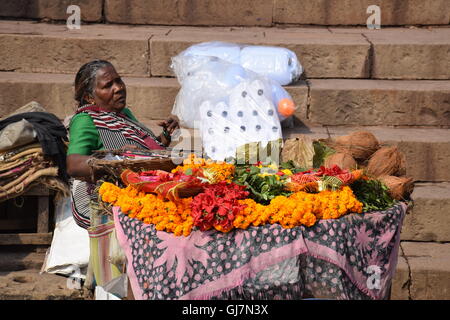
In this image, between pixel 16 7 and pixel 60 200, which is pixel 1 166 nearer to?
pixel 60 200

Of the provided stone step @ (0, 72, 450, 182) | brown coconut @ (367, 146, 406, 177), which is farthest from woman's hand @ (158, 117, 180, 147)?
stone step @ (0, 72, 450, 182)

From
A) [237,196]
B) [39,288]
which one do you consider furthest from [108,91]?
[39,288]

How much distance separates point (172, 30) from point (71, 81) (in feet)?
4.24

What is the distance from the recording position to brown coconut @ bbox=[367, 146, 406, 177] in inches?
155

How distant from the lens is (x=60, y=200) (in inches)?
195

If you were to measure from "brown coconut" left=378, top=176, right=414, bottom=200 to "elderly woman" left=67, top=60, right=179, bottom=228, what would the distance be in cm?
141

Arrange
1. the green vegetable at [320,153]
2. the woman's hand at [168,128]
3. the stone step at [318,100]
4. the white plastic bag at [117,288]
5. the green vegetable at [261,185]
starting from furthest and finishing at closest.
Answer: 1. the stone step at [318,100]
2. the woman's hand at [168,128]
3. the green vegetable at [320,153]
4. the white plastic bag at [117,288]
5. the green vegetable at [261,185]

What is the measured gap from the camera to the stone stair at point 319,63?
5.20 meters

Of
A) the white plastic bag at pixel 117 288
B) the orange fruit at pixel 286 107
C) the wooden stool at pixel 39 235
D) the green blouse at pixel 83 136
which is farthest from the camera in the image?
the orange fruit at pixel 286 107

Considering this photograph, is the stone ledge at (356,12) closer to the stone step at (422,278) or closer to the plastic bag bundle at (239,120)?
the plastic bag bundle at (239,120)

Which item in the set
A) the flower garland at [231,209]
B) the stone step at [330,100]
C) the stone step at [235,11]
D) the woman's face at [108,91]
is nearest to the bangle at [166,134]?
the woman's face at [108,91]

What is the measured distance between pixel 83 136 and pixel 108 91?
39 cm

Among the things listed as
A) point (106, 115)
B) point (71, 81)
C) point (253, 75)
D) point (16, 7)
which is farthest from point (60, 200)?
point (16, 7)

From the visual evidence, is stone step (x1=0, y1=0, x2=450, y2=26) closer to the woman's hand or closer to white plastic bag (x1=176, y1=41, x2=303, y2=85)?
white plastic bag (x1=176, y1=41, x2=303, y2=85)
